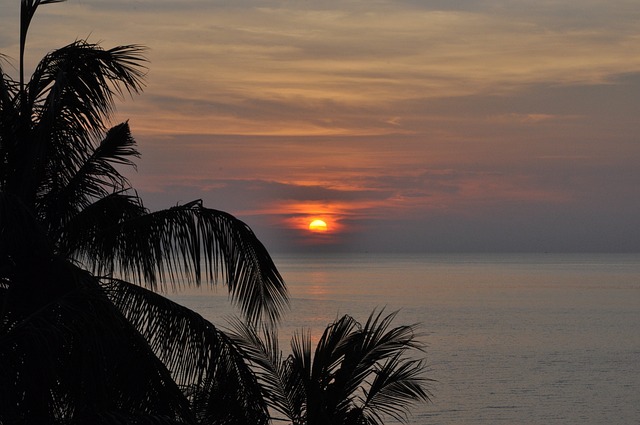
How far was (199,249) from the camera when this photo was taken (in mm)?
9188

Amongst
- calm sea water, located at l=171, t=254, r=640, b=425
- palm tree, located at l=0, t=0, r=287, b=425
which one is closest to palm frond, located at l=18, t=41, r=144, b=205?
palm tree, located at l=0, t=0, r=287, b=425

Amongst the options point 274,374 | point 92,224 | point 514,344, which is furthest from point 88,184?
point 514,344

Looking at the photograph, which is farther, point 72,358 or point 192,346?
point 192,346

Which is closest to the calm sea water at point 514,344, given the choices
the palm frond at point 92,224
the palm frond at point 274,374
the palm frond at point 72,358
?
the palm frond at point 274,374

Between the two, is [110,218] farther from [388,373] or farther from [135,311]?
[388,373]

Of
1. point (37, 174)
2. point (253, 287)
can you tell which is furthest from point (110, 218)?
point (253, 287)

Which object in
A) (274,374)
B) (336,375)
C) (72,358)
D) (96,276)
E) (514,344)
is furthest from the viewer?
(514,344)

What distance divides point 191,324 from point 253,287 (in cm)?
87

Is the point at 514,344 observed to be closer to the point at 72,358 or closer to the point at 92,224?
the point at 92,224

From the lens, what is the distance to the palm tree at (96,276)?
24.2 ft

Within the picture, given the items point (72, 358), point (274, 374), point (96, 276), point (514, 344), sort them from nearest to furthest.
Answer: point (72, 358) < point (96, 276) < point (274, 374) < point (514, 344)

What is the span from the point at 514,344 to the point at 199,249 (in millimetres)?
59865

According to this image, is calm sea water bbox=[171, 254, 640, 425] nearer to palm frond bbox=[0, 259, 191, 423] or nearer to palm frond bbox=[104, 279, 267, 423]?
palm frond bbox=[104, 279, 267, 423]

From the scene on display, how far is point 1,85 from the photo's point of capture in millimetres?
9625
